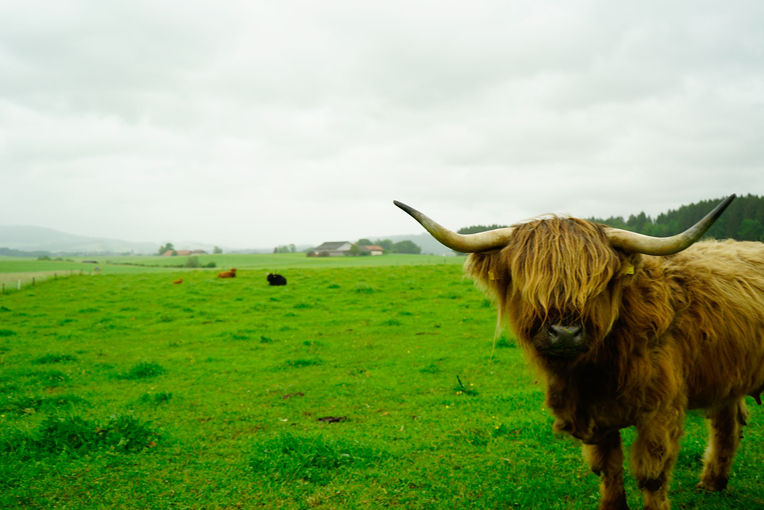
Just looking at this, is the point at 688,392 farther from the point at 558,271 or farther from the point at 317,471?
the point at 317,471

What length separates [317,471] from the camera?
507 cm

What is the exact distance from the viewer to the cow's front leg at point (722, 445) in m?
4.64

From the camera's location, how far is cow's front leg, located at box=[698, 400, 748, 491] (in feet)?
15.2

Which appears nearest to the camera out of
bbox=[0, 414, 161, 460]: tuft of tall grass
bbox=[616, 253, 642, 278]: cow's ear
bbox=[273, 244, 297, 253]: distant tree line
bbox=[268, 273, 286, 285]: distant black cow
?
bbox=[616, 253, 642, 278]: cow's ear

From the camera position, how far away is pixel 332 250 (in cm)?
8250

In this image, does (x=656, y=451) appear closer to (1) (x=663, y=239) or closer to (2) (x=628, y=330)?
(2) (x=628, y=330)

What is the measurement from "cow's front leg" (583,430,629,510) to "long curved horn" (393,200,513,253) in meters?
2.06

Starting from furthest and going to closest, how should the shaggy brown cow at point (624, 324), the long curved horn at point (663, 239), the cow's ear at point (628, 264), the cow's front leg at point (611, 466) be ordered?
the cow's front leg at point (611, 466), the cow's ear at point (628, 264), the shaggy brown cow at point (624, 324), the long curved horn at point (663, 239)

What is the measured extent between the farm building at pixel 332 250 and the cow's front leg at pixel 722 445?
7321 cm

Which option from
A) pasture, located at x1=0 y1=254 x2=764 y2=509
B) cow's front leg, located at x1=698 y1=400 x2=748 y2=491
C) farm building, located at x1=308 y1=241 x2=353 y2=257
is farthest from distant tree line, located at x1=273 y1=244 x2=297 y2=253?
cow's front leg, located at x1=698 y1=400 x2=748 y2=491

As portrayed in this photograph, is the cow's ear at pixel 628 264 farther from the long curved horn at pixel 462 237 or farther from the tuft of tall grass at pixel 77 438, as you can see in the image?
the tuft of tall grass at pixel 77 438

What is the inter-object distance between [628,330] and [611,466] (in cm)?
142

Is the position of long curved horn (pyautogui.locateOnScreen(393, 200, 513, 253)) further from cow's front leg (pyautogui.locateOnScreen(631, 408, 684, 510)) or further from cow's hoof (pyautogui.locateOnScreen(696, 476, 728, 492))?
cow's hoof (pyautogui.locateOnScreen(696, 476, 728, 492))

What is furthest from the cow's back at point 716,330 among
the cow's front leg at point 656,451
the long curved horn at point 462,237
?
the long curved horn at point 462,237
